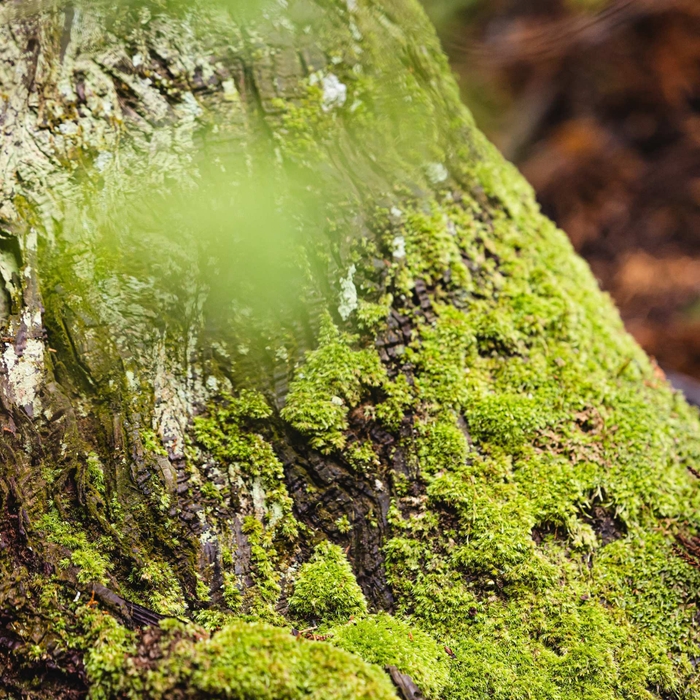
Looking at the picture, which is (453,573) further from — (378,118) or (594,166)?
(594,166)

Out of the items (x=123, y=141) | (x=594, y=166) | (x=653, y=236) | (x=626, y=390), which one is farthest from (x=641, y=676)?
(x=594, y=166)

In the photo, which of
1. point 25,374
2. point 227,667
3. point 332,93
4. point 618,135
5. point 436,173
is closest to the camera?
point 227,667

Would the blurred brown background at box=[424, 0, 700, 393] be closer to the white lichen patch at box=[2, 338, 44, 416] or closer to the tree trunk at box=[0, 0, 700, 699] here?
the tree trunk at box=[0, 0, 700, 699]

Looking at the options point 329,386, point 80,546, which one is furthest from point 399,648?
→ point 80,546

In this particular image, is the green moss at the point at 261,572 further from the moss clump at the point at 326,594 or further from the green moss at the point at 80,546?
the green moss at the point at 80,546

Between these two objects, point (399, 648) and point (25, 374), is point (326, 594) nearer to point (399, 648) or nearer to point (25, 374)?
point (399, 648)

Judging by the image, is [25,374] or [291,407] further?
[291,407]

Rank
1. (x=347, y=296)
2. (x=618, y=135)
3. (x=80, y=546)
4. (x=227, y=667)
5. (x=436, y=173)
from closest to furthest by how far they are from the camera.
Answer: (x=227, y=667) → (x=80, y=546) → (x=347, y=296) → (x=436, y=173) → (x=618, y=135)

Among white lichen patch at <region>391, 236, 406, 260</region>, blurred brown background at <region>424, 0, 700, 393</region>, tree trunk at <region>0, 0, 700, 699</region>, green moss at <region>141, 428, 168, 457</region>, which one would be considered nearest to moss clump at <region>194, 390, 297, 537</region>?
tree trunk at <region>0, 0, 700, 699</region>
